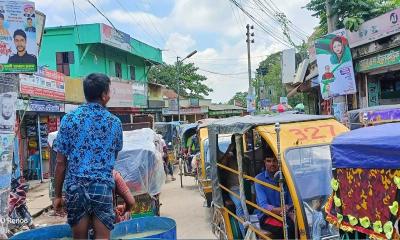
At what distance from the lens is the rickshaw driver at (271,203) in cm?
475

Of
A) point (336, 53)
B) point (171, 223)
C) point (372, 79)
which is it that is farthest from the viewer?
point (372, 79)

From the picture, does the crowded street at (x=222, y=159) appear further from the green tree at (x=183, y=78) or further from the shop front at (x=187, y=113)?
the green tree at (x=183, y=78)

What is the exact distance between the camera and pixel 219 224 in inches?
258

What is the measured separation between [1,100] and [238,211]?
3.93 metres

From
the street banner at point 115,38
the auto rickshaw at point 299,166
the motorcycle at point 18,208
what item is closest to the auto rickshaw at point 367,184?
the auto rickshaw at point 299,166

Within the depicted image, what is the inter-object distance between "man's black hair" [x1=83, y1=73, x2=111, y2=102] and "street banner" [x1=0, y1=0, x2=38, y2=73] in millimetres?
4290

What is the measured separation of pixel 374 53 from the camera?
1153 centimetres

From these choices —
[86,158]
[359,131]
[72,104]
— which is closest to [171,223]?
[86,158]

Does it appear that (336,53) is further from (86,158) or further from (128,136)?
(86,158)

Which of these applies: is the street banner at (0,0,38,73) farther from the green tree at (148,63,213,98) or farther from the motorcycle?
the green tree at (148,63,213,98)

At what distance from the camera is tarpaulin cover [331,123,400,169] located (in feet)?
8.90

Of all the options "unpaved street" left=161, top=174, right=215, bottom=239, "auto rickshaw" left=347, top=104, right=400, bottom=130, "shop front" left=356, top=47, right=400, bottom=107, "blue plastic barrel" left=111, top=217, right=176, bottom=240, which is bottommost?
"unpaved street" left=161, top=174, right=215, bottom=239

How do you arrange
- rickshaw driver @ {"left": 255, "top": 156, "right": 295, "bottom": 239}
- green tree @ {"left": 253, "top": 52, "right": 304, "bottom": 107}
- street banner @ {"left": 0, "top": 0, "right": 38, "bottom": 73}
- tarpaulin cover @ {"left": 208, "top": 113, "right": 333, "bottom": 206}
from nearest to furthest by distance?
1. rickshaw driver @ {"left": 255, "top": 156, "right": 295, "bottom": 239}
2. tarpaulin cover @ {"left": 208, "top": 113, "right": 333, "bottom": 206}
3. street banner @ {"left": 0, "top": 0, "right": 38, "bottom": 73}
4. green tree @ {"left": 253, "top": 52, "right": 304, "bottom": 107}

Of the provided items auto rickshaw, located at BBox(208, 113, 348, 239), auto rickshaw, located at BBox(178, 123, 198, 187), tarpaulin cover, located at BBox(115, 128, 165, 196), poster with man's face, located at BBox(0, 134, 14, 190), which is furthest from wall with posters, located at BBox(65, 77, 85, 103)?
auto rickshaw, located at BBox(208, 113, 348, 239)
